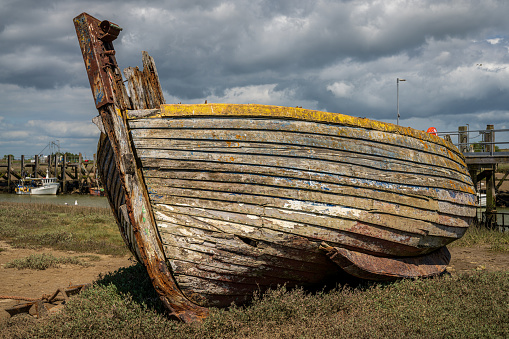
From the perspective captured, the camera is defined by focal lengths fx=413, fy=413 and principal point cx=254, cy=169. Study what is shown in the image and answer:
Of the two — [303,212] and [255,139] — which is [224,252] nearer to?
[303,212]

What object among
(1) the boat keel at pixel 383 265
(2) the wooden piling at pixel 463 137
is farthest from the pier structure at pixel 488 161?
(1) the boat keel at pixel 383 265

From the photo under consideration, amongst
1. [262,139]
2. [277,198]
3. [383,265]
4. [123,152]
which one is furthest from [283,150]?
[383,265]

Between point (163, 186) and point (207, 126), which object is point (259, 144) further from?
point (163, 186)

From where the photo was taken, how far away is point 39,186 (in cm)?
4562

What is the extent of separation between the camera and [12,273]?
8.98 metres

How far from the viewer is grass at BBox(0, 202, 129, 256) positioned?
12180mm

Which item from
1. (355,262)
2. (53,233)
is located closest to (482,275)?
(355,262)

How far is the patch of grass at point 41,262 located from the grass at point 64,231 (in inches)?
61.8

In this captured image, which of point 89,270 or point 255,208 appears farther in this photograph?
point 89,270

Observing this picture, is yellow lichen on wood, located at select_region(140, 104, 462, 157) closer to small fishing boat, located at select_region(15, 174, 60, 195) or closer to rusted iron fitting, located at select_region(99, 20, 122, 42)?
rusted iron fitting, located at select_region(99, 20, 122, 42)

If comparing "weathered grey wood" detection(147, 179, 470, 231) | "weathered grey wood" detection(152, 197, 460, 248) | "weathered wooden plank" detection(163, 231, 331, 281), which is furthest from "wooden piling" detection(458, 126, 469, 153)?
"weathered wooden plank" detection(163, 231, 331, 281)

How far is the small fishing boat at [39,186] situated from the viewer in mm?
43938

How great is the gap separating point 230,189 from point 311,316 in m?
1.81

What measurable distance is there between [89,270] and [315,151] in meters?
6.86
